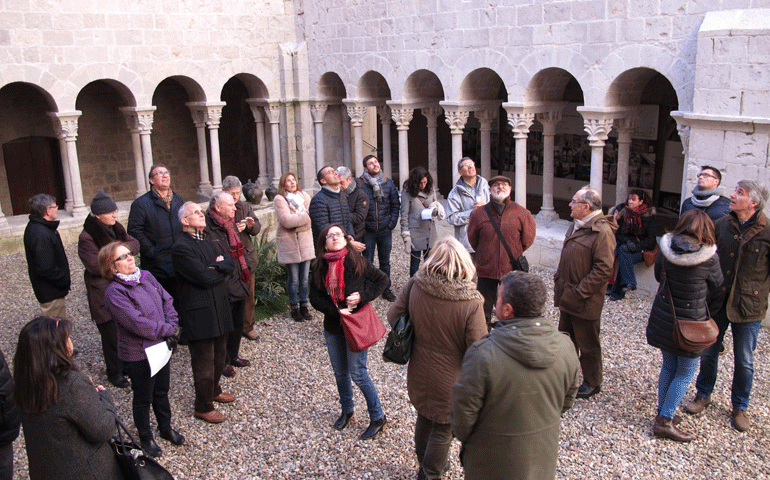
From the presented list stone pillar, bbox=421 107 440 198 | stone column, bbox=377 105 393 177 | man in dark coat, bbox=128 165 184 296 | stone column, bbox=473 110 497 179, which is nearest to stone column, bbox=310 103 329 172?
stone column, bbox=377 105 393 177

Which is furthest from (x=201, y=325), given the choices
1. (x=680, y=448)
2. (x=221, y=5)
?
(x=221, y=5)

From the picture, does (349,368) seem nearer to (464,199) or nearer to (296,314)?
(464,199)

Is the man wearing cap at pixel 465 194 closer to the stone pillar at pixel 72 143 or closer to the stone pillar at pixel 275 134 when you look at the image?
the stone pillar at pixel 275 134

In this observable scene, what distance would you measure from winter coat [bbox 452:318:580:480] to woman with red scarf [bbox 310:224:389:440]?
1.50 meters

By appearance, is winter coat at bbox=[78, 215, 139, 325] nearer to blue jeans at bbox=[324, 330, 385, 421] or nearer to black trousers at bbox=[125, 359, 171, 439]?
black trousers at bbox=[125, 359, 171, 439]

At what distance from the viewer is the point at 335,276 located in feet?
13.9

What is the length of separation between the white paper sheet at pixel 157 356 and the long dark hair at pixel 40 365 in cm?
106

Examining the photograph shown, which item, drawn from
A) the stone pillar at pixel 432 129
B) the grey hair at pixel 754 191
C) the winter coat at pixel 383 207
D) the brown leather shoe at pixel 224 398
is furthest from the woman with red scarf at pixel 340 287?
the stone pillar at pixel 432 129

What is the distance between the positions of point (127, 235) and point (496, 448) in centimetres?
382

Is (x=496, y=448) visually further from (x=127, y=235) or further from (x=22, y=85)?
(x=22, y=85)

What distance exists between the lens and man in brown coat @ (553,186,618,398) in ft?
15.0

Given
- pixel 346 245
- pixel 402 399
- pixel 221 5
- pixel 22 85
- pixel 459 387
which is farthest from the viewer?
pixel 22 85

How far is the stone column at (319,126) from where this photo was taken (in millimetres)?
12219

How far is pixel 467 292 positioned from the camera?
3381 millimetres
